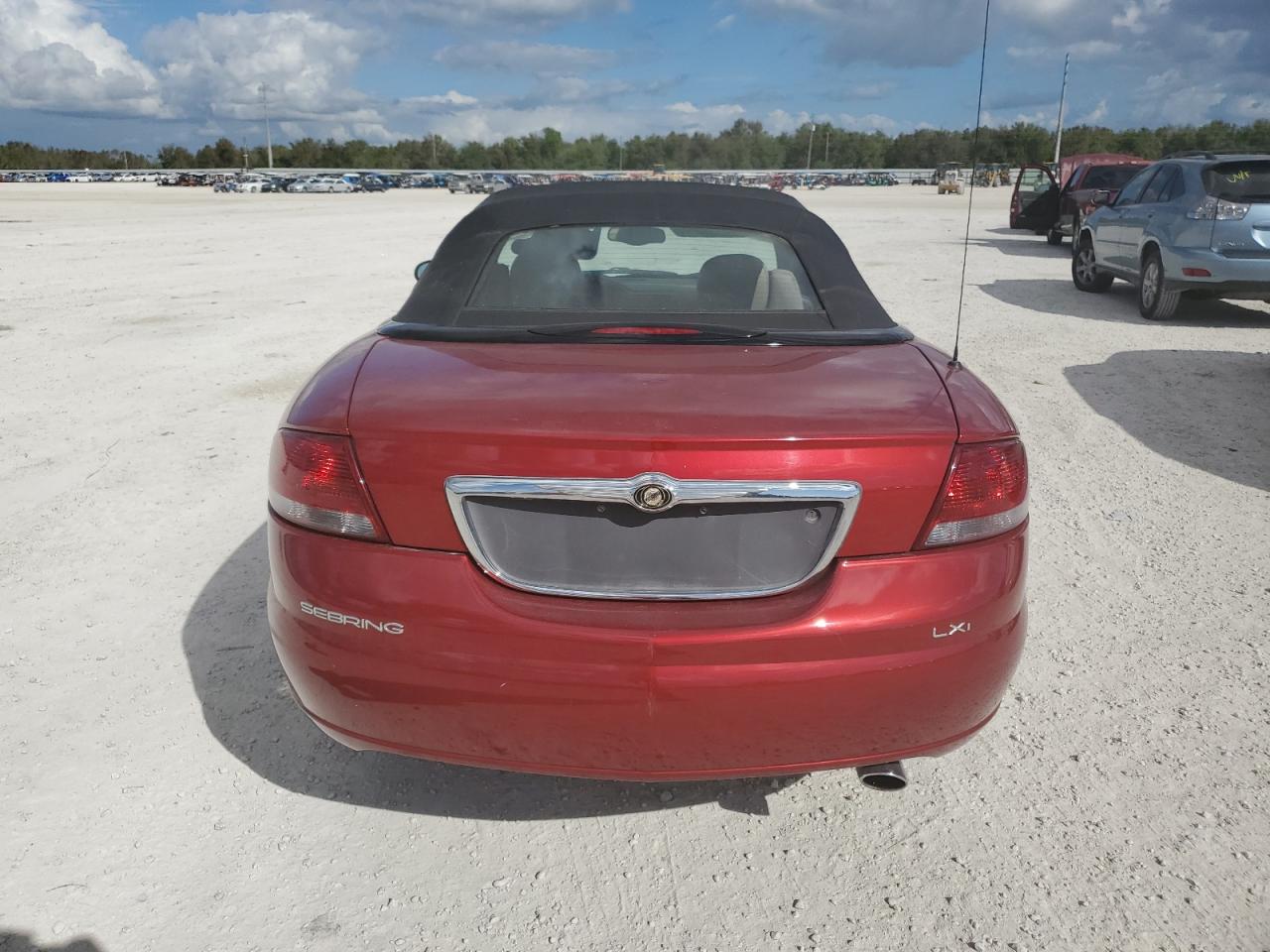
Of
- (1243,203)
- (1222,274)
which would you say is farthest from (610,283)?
(1243,203)

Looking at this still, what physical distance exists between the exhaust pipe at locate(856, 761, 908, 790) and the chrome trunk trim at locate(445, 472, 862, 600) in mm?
609

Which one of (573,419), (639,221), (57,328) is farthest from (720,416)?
(57,328)

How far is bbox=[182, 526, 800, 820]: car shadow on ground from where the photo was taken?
105 inches

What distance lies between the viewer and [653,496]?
77.7 inches

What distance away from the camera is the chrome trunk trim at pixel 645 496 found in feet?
6.46

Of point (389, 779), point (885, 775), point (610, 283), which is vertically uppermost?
point (610, 283)

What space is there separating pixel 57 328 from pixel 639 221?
8631 mm

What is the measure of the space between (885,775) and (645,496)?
99cm

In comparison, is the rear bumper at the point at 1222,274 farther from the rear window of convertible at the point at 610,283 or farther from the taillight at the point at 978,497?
the taillight at the point at 978,497

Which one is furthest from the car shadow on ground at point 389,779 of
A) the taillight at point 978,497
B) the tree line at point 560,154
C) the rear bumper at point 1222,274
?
the tree line at point 560,154

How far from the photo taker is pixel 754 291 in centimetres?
307

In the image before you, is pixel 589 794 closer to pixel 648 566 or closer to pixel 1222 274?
pixel 648 566

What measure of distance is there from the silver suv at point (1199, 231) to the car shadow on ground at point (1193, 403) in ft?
4.68

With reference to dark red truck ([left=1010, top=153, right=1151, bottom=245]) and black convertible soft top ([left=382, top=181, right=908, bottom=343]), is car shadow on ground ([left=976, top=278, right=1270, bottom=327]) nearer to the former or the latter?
dark red truck ([left=1010, top=153, right=1151, bottom=245])
